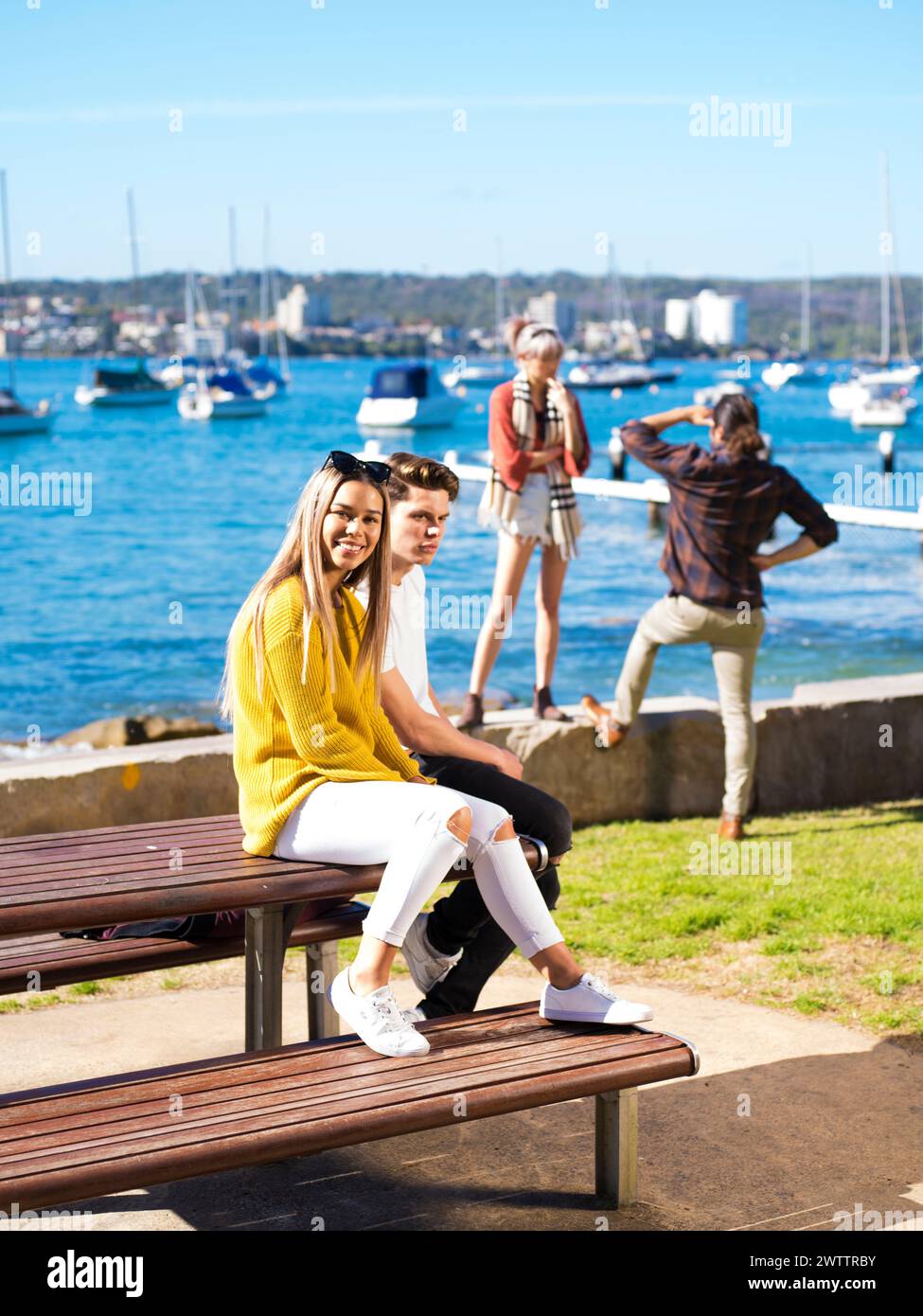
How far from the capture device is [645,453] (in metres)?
7.35

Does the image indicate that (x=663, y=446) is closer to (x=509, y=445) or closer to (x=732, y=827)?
(x=509, y=445)

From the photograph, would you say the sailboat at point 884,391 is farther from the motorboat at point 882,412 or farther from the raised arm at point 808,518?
the raised arm at point 808,518

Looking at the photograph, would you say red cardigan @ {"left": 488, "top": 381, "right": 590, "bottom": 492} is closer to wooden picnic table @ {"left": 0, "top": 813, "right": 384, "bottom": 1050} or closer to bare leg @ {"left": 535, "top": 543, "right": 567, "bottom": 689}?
bare leg @ {"left": 535, "top": 543, "right": 567, "bottom": 689}

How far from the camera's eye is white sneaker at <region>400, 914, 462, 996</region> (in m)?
4.46

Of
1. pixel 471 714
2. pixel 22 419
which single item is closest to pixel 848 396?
pixel 22 419

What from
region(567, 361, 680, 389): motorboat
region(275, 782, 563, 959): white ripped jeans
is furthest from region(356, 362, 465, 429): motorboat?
region(275, 782, 563, 959): white ripped jeans

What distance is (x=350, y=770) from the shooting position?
4.00 meters

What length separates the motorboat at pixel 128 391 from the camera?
94.3 m

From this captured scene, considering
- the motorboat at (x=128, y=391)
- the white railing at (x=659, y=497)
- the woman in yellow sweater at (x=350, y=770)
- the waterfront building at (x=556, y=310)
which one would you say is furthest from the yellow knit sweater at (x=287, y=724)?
the waterfront building at (x=556, y=310)

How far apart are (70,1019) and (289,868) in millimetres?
1795

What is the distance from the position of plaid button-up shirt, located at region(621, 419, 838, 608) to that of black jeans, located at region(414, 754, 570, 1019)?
2937mm

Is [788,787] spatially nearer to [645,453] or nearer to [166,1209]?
[645,453]
